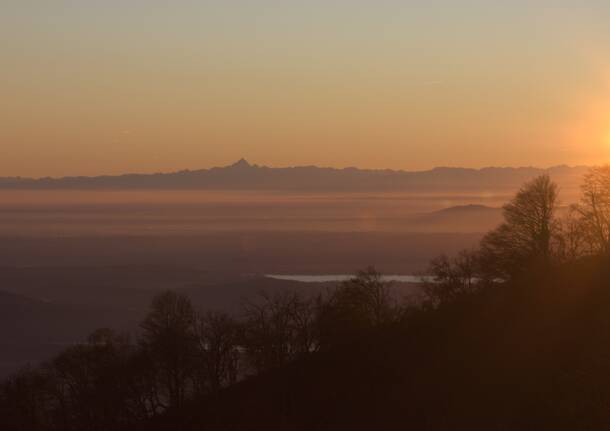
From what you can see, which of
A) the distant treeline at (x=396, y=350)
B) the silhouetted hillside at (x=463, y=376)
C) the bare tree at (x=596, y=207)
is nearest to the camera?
the silhouetted hillside at (x=463, y=376)

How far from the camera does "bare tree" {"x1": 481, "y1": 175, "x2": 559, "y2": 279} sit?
84.6m

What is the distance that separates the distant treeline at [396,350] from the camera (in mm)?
52781

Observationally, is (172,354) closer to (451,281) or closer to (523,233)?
(451,281)

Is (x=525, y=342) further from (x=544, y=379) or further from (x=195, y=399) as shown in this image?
(x=195, y=399)

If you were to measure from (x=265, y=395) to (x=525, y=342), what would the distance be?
61.6 feet

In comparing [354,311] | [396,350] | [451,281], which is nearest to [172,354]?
[354,311]

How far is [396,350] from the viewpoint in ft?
212

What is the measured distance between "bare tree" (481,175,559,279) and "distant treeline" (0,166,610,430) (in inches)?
5.4

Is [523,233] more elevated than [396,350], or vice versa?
[523,233]

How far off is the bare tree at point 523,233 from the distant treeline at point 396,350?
138mm

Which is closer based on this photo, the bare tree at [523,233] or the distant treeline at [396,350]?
the distant treeline at [396,350]

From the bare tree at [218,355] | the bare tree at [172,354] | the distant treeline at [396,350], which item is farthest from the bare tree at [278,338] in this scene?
the bare tree at [172,354]

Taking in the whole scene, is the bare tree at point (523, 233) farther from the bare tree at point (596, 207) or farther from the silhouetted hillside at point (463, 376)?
the silhouetted hillside at point (463, 376)

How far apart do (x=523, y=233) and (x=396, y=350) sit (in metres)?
28.1
